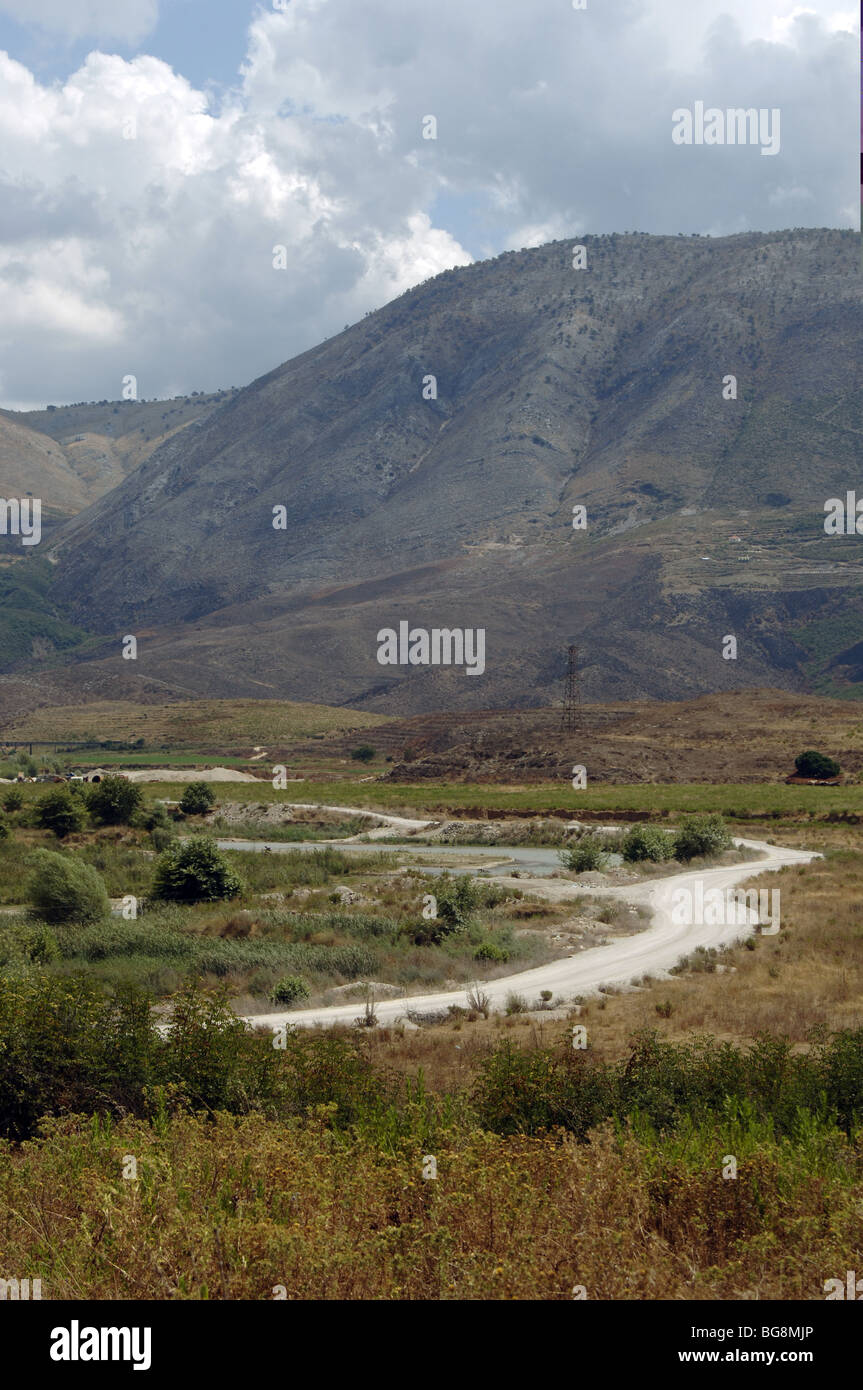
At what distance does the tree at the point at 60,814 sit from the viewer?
5347cm

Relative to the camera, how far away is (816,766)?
81750mm

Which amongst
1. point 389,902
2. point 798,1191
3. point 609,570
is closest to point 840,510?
point 609,570

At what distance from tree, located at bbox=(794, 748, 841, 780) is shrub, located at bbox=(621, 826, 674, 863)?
32790 mm

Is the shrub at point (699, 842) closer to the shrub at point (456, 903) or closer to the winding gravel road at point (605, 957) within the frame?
the winding gravel road at point (605, 957)

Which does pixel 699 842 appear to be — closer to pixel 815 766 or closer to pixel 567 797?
pixel 567 797

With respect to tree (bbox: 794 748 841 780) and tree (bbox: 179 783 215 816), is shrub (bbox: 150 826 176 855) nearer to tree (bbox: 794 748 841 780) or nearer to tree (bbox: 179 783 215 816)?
tree (bbox: 179 783 215 816)

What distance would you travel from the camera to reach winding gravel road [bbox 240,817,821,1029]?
22328mm

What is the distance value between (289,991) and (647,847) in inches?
1241

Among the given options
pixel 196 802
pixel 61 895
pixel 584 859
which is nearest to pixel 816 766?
pixel 584 859

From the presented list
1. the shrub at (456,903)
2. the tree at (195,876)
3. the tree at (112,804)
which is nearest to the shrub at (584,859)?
the shrub at (456,903)

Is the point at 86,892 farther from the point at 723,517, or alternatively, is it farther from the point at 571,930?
the point at 723,517

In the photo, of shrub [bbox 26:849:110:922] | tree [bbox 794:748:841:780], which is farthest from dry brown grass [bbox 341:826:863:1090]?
tree [bbox 794:748:841:780]

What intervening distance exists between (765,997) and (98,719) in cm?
14521
